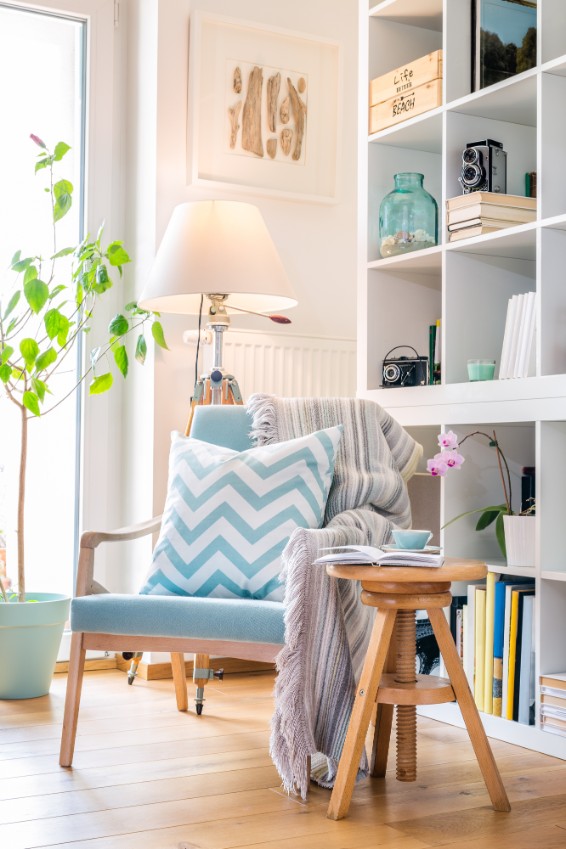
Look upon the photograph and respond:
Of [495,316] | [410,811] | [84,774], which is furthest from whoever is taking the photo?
[495,316]

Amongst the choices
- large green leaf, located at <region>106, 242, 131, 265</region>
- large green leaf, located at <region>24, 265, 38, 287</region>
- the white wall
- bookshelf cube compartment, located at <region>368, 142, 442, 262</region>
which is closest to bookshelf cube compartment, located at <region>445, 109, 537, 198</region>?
bookshelf cube compartment, located at <region>368, 142, 442, 262</region>

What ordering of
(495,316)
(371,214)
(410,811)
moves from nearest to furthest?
(410,811) < (495,316) < (371,214)

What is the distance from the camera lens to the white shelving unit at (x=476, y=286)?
2.57 m

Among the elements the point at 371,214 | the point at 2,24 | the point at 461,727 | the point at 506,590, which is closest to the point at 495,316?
the point at 371,214

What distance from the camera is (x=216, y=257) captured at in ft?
9.77

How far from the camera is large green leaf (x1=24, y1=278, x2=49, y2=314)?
10.2 feet

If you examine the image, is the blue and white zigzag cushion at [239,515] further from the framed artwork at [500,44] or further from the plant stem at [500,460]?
the framed artwork at [500,44]

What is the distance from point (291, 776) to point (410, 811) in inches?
9.8

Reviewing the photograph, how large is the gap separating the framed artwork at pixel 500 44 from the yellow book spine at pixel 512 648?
1.40 m

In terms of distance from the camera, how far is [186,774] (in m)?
2.33

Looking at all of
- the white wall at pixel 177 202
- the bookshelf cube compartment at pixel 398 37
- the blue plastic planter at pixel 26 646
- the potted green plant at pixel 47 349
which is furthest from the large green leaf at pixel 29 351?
the bookshelf cube compartment at pixel 398 37

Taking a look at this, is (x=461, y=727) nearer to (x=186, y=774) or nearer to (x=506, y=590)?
(x=506, y=590)

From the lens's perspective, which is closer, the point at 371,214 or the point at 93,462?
the point at 371,214

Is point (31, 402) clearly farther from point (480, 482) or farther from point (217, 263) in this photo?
point (480, 482)
